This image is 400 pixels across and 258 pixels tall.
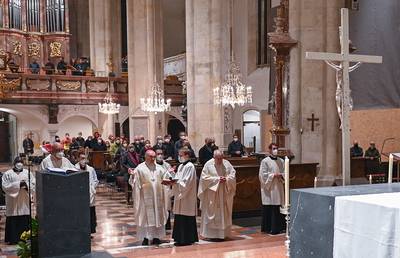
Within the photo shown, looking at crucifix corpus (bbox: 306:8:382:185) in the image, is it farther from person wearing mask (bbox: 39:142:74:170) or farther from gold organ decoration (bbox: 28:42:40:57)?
gold organ decoration (bbox: 28:42:40:57)

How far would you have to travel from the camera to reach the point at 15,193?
332 inches

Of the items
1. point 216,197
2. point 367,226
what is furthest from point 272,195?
point 367,226

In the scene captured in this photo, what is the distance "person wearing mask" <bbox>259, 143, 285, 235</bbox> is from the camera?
28.4 feet

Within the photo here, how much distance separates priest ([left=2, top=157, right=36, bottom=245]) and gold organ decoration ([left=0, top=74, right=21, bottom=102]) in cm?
1380

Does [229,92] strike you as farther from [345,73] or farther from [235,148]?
[345,73]

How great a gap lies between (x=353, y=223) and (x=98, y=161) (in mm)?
17289

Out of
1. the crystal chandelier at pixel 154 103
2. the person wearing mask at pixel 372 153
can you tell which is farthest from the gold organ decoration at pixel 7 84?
the person wearing mask at pixel 372 153

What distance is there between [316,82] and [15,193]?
21.0 ft

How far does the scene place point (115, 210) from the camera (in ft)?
38.4

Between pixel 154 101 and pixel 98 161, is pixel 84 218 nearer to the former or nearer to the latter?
pixel 98 161

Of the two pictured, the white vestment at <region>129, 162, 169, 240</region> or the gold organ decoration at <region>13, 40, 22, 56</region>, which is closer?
the white vestment at <region>129, 162, 169, 240</region>

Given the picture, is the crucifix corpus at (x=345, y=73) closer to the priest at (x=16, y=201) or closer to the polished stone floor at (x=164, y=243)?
the polished stone floor at (x=164, y=243)

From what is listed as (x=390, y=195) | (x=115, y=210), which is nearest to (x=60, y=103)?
(x=115, y=210)

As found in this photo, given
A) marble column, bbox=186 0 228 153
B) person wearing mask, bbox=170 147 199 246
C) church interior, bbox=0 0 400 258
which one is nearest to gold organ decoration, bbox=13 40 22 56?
church interior, bbox=0 0 400 258
